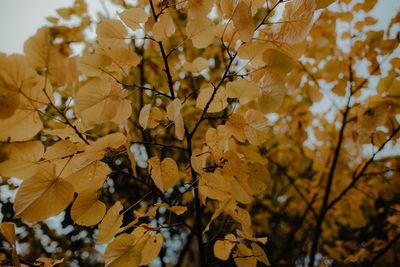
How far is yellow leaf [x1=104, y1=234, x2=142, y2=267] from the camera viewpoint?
46 centimetres

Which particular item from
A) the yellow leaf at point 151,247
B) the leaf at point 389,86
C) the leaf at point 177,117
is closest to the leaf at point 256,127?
the leaf at point 177,117

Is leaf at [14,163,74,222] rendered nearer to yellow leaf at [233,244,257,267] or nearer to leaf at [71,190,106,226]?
leaf at [71,190,106,226]

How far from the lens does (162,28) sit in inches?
19.1

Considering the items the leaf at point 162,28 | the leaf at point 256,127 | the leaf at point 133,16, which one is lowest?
the leaf at point 256,127

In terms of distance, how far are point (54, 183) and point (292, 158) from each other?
1.90 metres

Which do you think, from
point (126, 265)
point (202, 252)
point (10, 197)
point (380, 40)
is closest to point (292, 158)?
point (380, 40)

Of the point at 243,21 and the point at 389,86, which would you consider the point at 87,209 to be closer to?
the point at 243,21

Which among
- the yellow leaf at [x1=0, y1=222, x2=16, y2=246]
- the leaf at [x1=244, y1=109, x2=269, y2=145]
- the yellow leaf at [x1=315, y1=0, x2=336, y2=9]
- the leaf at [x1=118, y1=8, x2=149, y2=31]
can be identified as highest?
the leaf at [x1=118, y1=8, x2=149, y2=31]

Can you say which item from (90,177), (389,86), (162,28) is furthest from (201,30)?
(389,86)

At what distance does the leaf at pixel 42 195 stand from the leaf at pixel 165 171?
0.56 feet

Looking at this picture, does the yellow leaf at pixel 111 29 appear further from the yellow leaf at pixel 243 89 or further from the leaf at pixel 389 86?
the leaf at pixel 389 86

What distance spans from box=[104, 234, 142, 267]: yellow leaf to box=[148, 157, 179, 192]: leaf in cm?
14

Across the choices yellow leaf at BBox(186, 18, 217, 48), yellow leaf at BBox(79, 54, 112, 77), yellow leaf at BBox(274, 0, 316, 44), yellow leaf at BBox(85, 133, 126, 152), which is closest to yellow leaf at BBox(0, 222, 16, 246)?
yellow leaf at BBox(85, 133, 126, 152)

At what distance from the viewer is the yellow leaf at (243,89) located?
516 millimetres
